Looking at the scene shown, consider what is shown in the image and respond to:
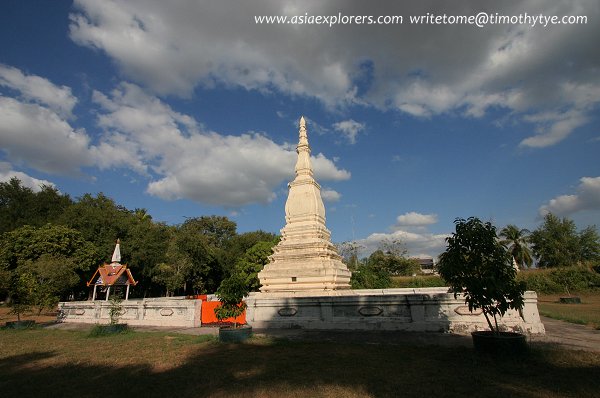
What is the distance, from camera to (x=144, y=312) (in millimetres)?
16953

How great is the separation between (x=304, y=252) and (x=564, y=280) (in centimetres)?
2952

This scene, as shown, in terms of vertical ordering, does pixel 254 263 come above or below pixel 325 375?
above

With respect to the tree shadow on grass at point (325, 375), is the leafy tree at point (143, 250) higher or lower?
higher

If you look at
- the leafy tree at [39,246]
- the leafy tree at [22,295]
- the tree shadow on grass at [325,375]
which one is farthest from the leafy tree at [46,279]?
the tree shadow on grass at [325,375]

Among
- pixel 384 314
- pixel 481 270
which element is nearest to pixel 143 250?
pixel 384 314

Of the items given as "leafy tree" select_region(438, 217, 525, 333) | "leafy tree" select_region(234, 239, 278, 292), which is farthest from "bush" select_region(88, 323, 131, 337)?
"leafy tree" select_region(234, 239, 278, 292)

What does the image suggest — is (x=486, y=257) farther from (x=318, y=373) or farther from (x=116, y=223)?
(x=116, y=223)

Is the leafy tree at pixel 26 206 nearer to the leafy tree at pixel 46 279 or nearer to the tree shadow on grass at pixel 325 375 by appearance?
the leafy tree at pixel 46 279

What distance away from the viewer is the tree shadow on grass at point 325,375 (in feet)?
18.8

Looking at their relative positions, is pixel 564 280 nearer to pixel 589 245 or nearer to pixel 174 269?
pixel 589 245

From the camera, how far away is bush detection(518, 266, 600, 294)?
1241 inches

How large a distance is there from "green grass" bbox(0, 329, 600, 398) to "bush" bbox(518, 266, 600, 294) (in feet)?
99.4

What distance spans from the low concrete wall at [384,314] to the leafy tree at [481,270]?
2939mm

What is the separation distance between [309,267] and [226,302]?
24.1ft
